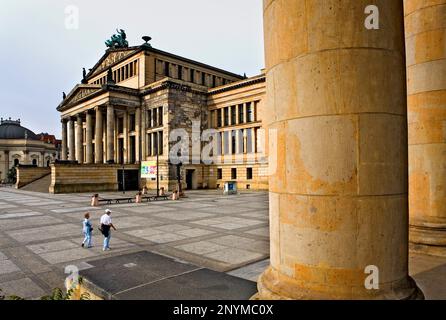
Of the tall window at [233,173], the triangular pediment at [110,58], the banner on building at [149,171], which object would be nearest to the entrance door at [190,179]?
the tall window at [233,173]

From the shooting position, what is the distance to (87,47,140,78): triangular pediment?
5797 cm

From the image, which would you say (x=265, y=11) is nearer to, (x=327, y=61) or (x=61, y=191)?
(x=327, y=61)

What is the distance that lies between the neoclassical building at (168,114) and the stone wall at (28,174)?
7336mm

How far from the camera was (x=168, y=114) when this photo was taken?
157ft

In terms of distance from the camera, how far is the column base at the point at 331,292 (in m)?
3.63

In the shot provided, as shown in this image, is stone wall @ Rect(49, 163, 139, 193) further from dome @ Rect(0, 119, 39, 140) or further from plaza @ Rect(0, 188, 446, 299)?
dome @ Rect(0, 119, 39, 140)

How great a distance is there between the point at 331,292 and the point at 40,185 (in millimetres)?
55286

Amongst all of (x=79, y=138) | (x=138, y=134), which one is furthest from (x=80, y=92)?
(x=138, y=134)

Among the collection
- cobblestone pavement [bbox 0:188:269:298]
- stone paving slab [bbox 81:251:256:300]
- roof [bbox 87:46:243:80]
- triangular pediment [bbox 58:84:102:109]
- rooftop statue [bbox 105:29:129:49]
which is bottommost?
cobblestone pavement [bbox 0:188:269:298]

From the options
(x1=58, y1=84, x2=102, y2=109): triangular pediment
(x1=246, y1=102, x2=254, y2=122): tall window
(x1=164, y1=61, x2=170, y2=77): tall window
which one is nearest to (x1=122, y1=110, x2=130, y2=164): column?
(x1=58, y1=84, x2=102, y2=109): triangular pediment

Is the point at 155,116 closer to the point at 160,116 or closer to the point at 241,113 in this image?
the point at 160,116

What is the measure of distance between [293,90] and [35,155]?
133m

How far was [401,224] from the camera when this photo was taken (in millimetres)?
3846

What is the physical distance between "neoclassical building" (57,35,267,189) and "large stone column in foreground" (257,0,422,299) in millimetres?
43099
